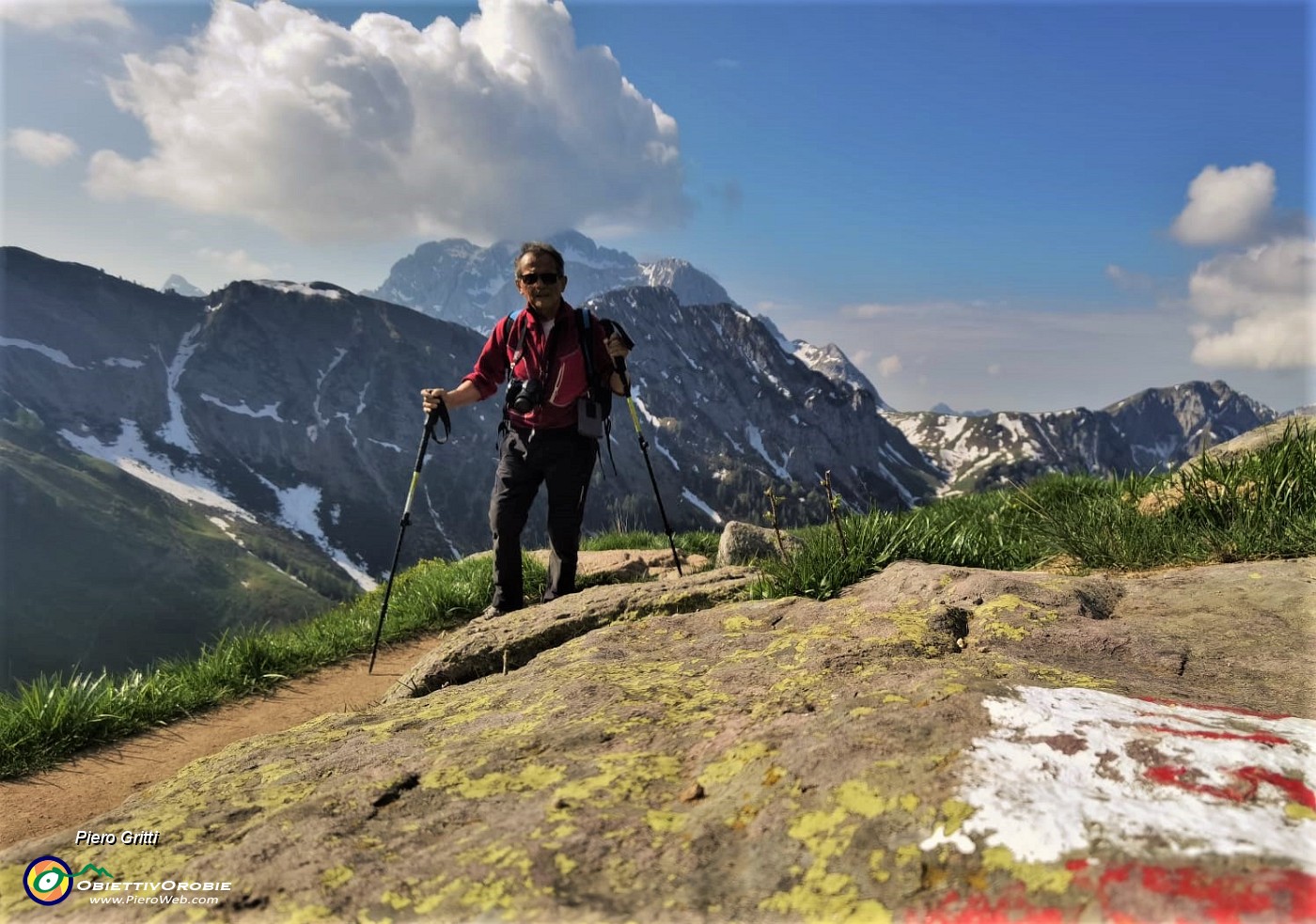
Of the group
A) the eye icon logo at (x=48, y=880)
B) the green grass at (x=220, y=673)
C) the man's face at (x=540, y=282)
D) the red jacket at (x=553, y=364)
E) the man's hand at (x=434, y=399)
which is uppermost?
the man's face at (x=540, y=282)

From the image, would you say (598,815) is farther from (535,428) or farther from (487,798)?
(535,428)

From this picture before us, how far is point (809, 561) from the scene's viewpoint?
5504 millimetres

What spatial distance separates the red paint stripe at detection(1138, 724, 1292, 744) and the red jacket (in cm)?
656

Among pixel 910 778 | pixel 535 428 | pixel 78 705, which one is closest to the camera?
pixel 910 778

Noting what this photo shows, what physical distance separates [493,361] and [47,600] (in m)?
196

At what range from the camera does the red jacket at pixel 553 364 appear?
790 centimetres

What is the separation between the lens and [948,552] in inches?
235

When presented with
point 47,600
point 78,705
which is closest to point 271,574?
point 47,600

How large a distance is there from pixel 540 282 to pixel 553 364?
2.98 ft

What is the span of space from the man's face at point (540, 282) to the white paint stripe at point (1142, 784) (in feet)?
21.3

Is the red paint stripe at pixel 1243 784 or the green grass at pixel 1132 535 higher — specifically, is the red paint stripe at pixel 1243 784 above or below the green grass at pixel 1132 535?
below

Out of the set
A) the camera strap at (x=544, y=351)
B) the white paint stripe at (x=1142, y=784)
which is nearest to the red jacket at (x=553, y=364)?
the camera strap at (x=544, y=351)

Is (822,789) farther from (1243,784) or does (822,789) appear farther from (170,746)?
(170,746)

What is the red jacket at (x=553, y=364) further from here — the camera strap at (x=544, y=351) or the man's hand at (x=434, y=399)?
the man's hand at (x=434, y=399)
